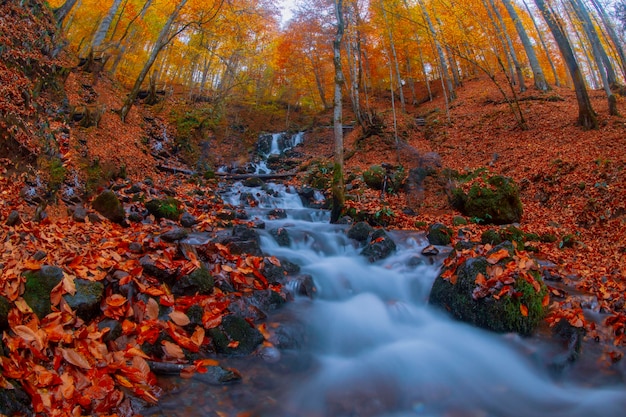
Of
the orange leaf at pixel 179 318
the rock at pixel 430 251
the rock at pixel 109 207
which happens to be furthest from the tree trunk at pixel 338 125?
the orange leaf at pixel 179 318

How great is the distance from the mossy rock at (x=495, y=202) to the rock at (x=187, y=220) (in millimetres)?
7302

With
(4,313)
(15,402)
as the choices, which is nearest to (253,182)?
(4,313)

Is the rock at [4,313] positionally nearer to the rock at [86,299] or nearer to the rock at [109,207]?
the rock at [86,299]

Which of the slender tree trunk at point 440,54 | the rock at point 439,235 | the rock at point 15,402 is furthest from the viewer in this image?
the slender tree trunk at point 440,54

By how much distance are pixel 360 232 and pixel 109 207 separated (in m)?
5.42

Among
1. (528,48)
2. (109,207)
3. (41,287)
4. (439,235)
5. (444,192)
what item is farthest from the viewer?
(528,48)

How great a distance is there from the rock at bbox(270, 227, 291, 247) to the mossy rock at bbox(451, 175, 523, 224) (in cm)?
516

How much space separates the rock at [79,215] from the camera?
6105 mm

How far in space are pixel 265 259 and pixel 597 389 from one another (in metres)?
4.61

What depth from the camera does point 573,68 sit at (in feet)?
36.4

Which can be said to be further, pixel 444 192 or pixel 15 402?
pixel 444 192

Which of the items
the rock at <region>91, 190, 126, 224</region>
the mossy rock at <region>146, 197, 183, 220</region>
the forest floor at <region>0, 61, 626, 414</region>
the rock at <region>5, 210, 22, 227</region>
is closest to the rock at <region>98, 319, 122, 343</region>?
the forest floor at <region>0, 61, 626, 414</region>

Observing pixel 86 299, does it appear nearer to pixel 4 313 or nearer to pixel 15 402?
pixel 4 313

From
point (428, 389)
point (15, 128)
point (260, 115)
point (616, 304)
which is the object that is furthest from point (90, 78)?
point (616, 304)
